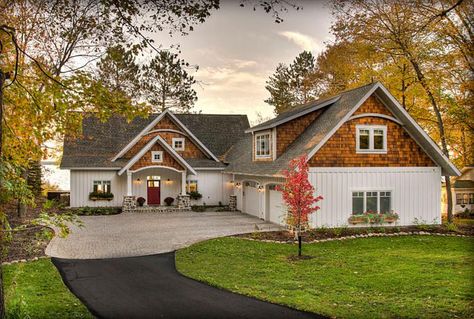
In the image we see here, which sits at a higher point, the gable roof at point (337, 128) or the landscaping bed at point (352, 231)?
the gable roof at point (337, 128)

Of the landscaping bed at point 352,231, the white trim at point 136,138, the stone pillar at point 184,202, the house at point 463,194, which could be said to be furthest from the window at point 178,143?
the house at point 463,194

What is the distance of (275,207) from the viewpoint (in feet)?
70.4

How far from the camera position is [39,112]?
7332 millimetres

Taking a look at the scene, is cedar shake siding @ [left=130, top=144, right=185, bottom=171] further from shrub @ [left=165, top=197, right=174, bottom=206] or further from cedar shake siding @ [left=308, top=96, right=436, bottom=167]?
cedar shake siding @ [left=308, top=96, right=436, bottom=167]

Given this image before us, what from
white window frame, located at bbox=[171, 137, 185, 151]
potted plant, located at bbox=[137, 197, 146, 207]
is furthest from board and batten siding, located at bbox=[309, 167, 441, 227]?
white window frame, located at bbox=[171, 137, 185, 151]

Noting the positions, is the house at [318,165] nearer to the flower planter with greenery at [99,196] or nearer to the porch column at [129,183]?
the porch column at [129,183]

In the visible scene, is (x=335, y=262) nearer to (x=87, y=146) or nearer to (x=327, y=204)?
(x=327, y=204)

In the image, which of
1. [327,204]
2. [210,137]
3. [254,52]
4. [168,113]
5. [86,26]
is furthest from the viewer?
[210,137]

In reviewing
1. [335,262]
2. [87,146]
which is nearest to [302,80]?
[87,146]

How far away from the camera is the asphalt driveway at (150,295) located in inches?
328

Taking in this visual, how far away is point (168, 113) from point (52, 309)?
22579 millimetres

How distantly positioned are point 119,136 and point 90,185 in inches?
186

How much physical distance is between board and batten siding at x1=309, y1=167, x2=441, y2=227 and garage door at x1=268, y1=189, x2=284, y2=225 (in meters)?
2.08

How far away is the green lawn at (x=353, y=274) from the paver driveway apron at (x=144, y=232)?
5.53 feet
